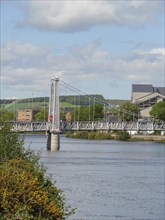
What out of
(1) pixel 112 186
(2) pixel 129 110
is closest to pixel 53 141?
(1) pixel 112 186

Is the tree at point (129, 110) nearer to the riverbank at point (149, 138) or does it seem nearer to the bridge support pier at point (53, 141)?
the riverbank at point (149, 138)

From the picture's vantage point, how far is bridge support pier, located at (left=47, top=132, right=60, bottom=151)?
11162 cm

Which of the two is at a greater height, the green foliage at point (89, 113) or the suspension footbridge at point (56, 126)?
the green foliage at point (89, 113)

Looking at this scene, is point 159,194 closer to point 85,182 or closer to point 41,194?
point 85,182

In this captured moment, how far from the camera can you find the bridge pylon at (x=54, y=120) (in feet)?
370

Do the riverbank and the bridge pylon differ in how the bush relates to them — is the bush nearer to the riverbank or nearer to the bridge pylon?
the bridge pylon

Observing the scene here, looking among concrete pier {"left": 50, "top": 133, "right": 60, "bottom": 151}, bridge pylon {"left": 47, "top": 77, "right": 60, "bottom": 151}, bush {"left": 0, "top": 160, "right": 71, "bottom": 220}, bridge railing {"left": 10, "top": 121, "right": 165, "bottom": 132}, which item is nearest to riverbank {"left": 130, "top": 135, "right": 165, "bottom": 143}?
bridge railing {"left": 10, "top": 121, "right": 165, "bottom": 132}

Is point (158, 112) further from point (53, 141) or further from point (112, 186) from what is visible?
point (112, 186)

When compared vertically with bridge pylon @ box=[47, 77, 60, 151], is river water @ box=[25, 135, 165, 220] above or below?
below

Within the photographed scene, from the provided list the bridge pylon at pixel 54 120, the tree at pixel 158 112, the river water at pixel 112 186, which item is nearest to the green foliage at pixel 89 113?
the tree at pixel 158 112

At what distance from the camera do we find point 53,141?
11344 centimetres

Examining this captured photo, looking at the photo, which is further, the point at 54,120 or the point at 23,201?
the point at 54,120

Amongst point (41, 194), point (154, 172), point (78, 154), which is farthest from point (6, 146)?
point (78, 154)

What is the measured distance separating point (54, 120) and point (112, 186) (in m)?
63.5
